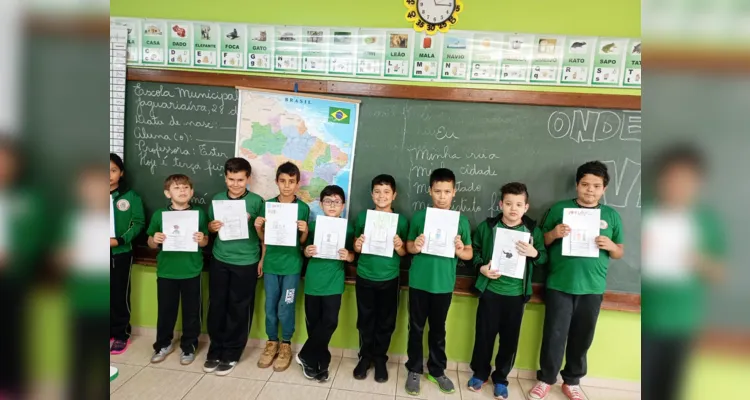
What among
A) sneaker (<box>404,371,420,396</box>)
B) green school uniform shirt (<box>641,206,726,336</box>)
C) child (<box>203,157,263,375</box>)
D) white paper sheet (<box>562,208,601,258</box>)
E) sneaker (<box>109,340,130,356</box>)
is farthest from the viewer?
sneaker (<box>109,340,130,356</box>)

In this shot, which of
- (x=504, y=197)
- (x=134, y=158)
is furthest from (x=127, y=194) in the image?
(x=504, y=197)

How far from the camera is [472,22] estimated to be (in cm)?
224

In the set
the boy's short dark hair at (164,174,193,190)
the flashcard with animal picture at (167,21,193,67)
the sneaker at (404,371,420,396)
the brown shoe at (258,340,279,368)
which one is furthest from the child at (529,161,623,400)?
the flashcard with animal picture at (167,21,193,67)

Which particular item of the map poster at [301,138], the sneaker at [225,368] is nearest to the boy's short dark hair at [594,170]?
the map poster at [301,138]

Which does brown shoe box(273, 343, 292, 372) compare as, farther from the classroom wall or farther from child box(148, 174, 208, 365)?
child box(148, 174, 208, 365)

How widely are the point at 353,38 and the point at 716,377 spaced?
2350 mm

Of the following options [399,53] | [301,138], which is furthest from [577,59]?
[301,138]

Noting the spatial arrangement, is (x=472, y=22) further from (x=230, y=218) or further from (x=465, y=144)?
(x=230, y=218)

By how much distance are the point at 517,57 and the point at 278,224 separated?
1741mm

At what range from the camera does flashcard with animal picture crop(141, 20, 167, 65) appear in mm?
2396

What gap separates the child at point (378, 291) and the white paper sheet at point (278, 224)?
414 mm

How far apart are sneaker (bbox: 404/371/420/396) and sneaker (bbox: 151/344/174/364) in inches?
61.5

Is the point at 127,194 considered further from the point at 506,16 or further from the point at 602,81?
the point at 602,81

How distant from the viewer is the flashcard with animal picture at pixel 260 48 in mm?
2350
